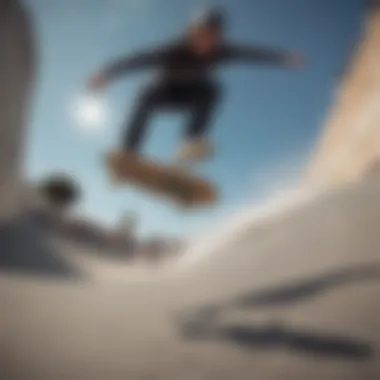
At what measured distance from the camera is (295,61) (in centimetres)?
230

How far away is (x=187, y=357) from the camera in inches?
85.6

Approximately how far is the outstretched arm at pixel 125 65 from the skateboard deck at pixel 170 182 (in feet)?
0.79

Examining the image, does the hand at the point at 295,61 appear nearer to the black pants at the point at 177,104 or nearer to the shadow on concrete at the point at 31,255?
the black pants at the point at 177,104

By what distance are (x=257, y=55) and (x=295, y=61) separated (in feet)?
0.36

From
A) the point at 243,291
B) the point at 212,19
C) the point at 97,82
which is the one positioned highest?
the point at 212,19

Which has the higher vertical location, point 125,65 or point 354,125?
point 125,65

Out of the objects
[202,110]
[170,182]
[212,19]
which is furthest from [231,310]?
[212,19]

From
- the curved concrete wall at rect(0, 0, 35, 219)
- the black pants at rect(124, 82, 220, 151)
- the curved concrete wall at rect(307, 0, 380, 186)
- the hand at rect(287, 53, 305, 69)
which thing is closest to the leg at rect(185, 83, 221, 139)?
the black pants at rect(124, 82, 220, 151)

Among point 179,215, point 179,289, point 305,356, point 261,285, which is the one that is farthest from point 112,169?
point 305,356

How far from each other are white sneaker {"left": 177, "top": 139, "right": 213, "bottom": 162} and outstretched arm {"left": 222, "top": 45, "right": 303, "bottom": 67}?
0.25 metres

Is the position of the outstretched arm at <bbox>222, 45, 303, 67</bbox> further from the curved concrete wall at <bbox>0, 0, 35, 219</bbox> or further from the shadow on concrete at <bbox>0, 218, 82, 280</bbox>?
the shadow on concrete at <bbox>0, 218, 82, 280</bbox>

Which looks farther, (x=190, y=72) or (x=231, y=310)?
(x=190, y=72)

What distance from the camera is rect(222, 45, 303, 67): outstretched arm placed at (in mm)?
2307

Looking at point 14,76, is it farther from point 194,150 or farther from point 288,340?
point 288,340
